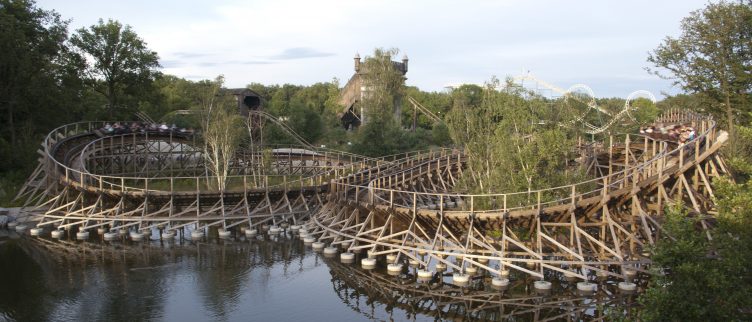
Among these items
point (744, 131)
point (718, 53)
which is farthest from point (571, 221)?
point (718, 53)

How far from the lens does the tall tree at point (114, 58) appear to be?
56312 mm

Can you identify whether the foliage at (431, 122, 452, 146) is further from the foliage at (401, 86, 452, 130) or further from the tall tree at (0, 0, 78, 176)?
the tall tree at (0, 0, 78, 176)

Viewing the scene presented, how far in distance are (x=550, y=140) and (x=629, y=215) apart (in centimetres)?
414

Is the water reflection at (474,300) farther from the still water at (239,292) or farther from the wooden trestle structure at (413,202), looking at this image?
the wooden trestle structure at (413,202)

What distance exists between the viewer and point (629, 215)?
23.0 meters

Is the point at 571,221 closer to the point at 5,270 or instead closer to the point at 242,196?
the point at 242,196

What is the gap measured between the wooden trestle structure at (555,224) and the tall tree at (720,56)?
14.9 meters

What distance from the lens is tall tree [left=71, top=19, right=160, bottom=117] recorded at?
56.3m

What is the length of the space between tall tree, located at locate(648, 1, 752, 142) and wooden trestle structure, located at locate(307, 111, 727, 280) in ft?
48.9

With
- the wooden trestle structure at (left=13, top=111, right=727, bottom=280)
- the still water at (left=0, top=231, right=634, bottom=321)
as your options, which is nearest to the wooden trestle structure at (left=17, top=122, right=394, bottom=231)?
the wooden trestle structure at (left=13, top=111, right=727, bottom=280)

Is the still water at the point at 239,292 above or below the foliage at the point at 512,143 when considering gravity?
below

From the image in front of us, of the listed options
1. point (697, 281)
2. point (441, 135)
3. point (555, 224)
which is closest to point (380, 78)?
point (441, 135)

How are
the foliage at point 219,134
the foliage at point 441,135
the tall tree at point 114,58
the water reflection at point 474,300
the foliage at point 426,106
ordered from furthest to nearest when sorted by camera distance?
the foliage at point 426,106, the foliage at point 441,135, the tall tree at point 114,58, the foliage at point 219,134, the water reflection at point 474,300

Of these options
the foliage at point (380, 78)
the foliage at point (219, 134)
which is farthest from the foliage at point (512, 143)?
the foliage at point (380, 78)
